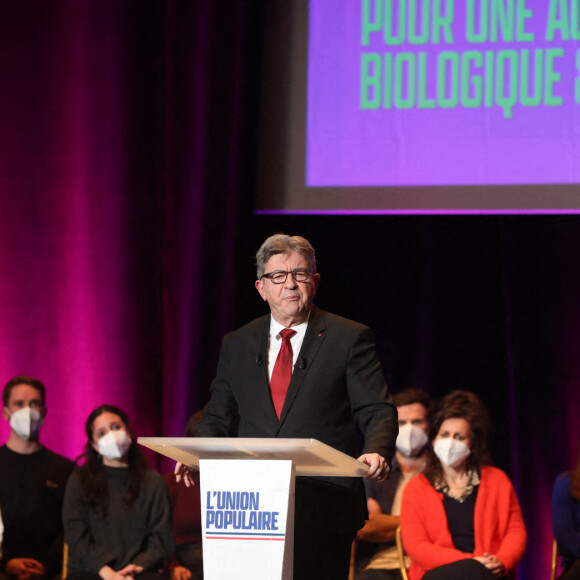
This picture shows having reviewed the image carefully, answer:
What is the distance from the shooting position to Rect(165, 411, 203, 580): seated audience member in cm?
445

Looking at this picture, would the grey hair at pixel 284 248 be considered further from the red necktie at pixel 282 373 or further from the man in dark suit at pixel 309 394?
the red necktie at pixel 282 373

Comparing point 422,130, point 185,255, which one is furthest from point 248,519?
point 185,255

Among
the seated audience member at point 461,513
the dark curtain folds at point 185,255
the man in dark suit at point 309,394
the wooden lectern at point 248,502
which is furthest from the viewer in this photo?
the dark curtain folds at point 185,255

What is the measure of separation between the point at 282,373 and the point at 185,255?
2.92 meters

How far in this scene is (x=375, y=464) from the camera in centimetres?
231

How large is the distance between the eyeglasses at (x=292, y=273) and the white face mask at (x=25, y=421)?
104 inches

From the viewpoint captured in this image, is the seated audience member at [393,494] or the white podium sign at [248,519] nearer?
the white podium sign at [248,519]

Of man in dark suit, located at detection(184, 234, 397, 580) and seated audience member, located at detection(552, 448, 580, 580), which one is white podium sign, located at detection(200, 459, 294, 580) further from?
seated audience member, located at detection(552, 448, 580, 580)

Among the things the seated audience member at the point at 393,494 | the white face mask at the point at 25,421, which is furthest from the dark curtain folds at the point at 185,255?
the white face mask at the point at 25,421

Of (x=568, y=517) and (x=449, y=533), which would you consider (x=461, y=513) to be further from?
(x=568, y=517)

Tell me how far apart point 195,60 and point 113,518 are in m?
2.63

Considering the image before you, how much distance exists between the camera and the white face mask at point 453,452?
4.19 metres

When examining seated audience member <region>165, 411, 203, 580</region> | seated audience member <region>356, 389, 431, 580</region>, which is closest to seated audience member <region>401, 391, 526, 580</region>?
seated audience member <region>356, 389, 431, 580</region>

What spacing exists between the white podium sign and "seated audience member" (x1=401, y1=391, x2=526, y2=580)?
5.91ft
